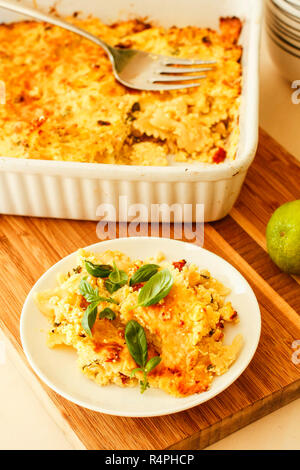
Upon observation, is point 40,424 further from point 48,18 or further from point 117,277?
point 48,18

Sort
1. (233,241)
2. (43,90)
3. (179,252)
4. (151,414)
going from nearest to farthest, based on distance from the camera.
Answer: (151,414), (179,252), (233,241), (43,90)

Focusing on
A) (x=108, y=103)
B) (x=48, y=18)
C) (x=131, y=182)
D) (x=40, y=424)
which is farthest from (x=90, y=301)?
(x=48, y=18)

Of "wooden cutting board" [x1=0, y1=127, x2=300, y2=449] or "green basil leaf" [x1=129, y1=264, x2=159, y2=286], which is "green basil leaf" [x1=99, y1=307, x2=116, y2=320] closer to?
"green basil leaf" [x1=129, y1=264, x2=159, y2=286]

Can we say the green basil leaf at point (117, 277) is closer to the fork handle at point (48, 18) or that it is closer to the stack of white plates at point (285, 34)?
the fork handle at point (48, 18)

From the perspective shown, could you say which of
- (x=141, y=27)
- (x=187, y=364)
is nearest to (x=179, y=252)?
(x=187, y=364)
